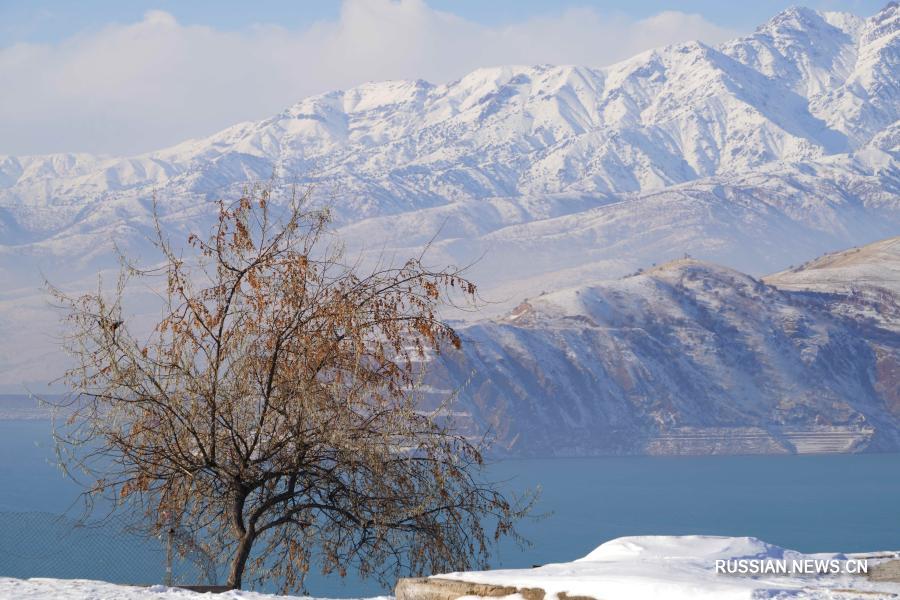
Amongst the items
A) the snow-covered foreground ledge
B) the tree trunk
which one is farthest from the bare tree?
the snow-covered foreground ledge

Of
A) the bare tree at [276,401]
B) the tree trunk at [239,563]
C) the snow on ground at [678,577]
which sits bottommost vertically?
the snow on ground at [678,577]

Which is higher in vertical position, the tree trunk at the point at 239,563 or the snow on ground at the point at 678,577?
the tree trunk at the point at 239,563

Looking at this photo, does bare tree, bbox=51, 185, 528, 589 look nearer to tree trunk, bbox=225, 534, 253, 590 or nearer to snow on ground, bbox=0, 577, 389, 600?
tree trunk, bbox=225, 534, 253, 590

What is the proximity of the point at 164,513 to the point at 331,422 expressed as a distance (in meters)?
2.84

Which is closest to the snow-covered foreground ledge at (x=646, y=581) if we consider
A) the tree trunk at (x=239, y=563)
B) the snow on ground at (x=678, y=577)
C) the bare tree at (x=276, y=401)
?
the snow on ground at (x=678, y=577)

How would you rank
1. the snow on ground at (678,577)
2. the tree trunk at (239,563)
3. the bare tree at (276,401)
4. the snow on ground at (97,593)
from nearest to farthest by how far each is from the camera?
the snow on ground at (678,577) → the snow on ground at (97,593) → the tree trunk at (239,563) → the bare tree at (276,401)

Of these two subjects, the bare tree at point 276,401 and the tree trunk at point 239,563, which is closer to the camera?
the tree trunk at point 239,563

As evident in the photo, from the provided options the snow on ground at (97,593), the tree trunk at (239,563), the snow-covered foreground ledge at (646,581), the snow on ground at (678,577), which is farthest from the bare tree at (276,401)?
the snow on ground at (678,577)

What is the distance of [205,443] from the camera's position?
15438 mm

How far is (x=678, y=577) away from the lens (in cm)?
1002

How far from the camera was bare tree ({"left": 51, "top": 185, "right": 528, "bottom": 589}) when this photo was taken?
50.7ft

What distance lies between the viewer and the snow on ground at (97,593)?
11703 millimetres

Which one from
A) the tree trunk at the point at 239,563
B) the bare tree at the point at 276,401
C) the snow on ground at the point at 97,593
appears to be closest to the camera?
the snow on ground at the point at 97,593

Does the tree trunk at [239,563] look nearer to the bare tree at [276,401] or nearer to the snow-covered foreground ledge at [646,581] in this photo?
the bare tree at [276,401]
